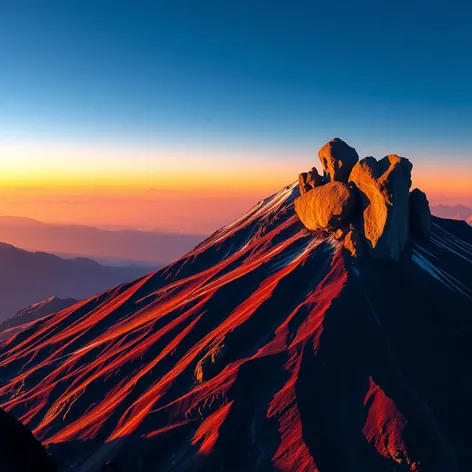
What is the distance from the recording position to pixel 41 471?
28.4 meters

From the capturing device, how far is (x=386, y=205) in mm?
112000

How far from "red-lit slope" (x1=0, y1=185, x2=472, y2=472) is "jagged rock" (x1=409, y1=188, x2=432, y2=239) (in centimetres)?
436

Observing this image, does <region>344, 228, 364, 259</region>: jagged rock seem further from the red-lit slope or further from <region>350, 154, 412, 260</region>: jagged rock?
the red-lit slope

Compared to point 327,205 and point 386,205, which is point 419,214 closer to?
point 386,205

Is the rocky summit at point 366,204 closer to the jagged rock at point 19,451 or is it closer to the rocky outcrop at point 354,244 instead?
the rocky outcrop at point 354,244

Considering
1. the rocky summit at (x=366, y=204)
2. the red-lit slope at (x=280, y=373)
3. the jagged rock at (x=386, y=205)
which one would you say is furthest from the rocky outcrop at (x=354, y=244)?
the red-lit slope at (x=280, y=373)

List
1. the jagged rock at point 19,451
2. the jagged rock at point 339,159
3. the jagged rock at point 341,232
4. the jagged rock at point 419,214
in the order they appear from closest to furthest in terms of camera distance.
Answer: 1. the jagged rock at point 19,451
2. the jagged rock at point 341,232
3. the jagged rock at point 419,214
4. the jagged rock at point 339,159

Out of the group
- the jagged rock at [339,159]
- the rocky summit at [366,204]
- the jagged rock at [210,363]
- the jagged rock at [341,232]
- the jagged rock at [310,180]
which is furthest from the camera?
the jagged rock at [310,180]

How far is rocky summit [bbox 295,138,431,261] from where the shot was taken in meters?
113

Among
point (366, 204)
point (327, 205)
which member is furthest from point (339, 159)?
point (366, 204)

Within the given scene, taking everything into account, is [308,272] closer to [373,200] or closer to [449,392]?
[373,200]

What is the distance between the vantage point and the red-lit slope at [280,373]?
75.9 metres

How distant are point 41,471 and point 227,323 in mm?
84902

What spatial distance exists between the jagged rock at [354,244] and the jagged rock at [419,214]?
20019 mm
